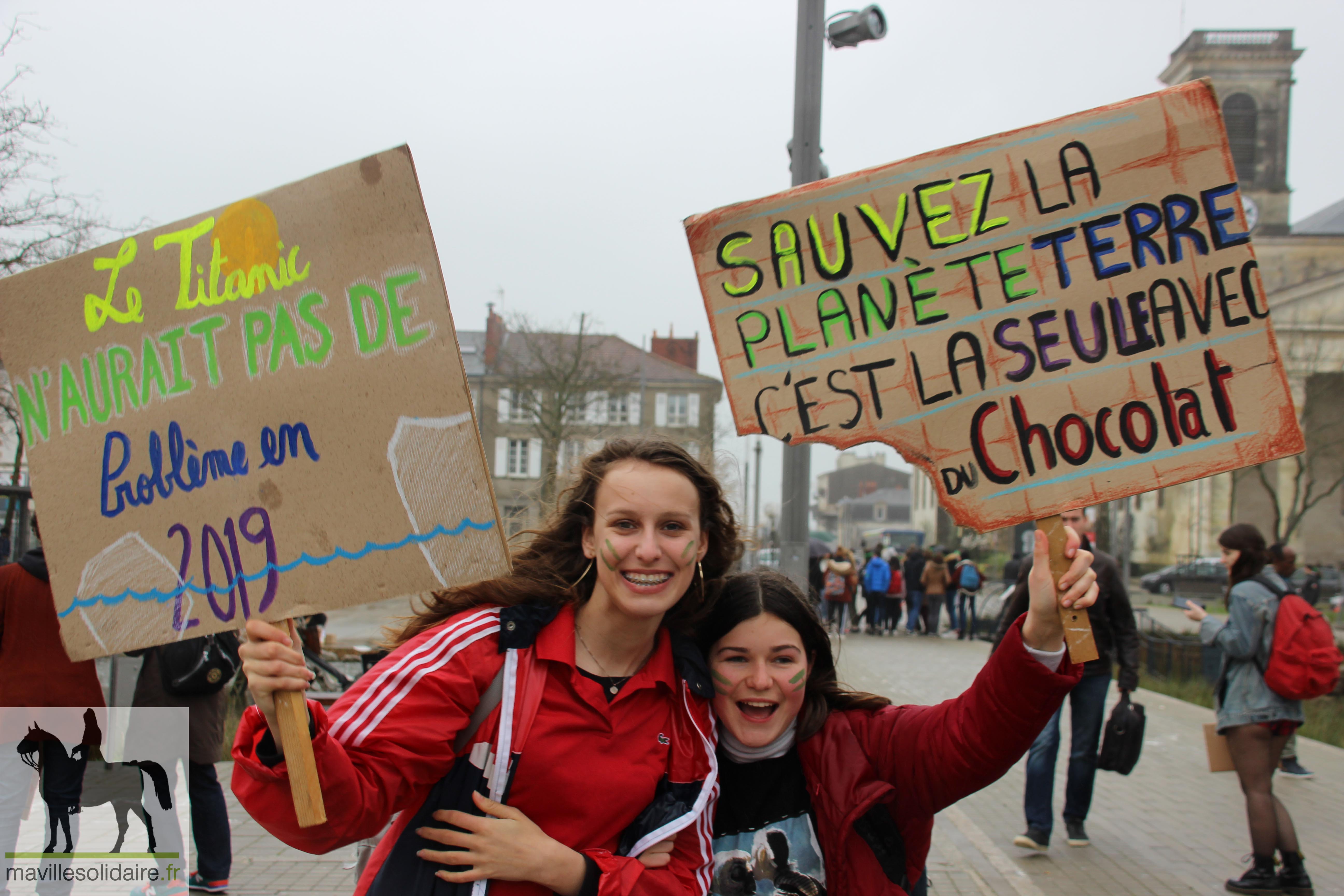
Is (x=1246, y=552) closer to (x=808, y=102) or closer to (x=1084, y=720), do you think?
(x=1084, y=720)

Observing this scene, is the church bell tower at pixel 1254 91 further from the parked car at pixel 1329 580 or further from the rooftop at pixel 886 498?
the rooftop at pixel 886 498

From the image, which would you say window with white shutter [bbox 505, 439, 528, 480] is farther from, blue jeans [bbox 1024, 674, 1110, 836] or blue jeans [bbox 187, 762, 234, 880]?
blue jeans [bbox 187, 762, 234, 880]

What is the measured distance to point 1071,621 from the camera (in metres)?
2.07

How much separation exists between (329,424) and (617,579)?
69cm

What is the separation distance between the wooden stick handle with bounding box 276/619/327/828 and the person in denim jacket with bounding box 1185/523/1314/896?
4.43 m

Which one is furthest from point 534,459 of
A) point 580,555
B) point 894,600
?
point 580,555

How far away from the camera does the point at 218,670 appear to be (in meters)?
4.70

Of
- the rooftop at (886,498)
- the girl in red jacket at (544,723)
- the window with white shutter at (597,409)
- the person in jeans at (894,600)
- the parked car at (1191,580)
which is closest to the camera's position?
the girl in red jacket at (544,723)

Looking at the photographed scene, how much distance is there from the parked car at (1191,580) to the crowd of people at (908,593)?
763 inches

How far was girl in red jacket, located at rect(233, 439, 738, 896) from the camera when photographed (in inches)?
72.5

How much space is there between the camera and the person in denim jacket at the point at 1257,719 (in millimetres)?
4988

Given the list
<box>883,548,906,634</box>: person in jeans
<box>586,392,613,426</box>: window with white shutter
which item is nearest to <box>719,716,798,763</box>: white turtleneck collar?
<box>883,548,906,634</box>: person in jeans

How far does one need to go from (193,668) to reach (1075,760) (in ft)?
15.8

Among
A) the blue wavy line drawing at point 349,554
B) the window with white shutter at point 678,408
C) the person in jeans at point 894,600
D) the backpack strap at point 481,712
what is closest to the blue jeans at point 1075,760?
the backpack strap at point 481,712
